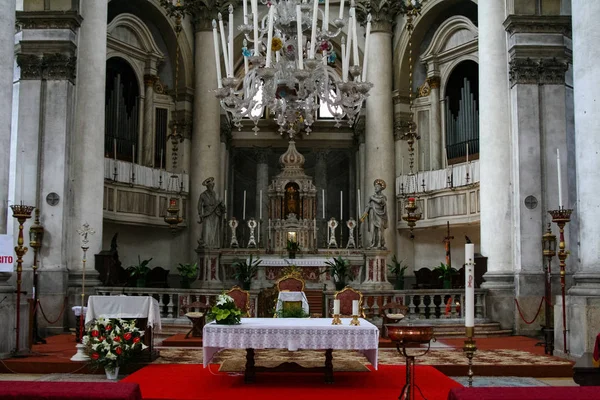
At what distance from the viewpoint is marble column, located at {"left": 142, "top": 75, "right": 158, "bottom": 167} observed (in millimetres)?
22641

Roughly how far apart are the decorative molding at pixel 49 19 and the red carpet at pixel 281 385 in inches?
357

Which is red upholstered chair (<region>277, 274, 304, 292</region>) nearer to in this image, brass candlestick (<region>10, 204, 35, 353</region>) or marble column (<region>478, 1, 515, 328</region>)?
marble column (<region>478, 1, 515, 328</region>)

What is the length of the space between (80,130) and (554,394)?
42.3ft

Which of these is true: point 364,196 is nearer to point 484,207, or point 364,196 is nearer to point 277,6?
point 484,207

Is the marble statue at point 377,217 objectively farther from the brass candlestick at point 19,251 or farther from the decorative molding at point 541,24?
the brass candlestick at point 19,251

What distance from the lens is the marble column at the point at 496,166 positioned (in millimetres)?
15516

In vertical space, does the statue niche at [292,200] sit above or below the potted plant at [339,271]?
above

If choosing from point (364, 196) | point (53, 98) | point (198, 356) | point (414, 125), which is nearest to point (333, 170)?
point (364, 196)

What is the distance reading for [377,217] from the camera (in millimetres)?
17688

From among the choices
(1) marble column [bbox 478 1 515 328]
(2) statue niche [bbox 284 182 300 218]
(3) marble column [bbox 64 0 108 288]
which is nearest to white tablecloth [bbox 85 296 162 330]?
(3) marble column [bbox 64 0 108 288]

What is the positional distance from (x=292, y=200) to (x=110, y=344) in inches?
524

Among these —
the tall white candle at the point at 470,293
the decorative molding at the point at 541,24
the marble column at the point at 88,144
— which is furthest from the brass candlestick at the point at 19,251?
the decorative molding at the point at 541,24

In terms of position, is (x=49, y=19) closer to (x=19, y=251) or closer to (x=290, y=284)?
(x=19, y=251)

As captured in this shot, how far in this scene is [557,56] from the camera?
15.7m
